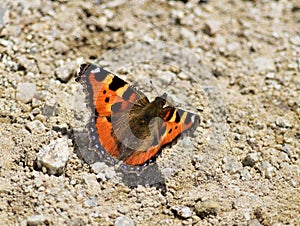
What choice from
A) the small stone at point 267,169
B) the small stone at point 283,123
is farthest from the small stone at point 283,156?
the small stone at point 283,123

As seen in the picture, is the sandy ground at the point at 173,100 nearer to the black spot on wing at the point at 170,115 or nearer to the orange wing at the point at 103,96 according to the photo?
the orange wing at the point at 103,96

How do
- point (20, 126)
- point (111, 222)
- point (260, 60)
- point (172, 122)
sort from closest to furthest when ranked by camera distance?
point (111, 222) < point (172, 122) < point (20, 126) < point (260, 60)

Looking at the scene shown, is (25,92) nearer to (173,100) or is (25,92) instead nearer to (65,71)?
(65,71)

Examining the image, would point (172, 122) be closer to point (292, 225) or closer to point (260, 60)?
point (292, 225)

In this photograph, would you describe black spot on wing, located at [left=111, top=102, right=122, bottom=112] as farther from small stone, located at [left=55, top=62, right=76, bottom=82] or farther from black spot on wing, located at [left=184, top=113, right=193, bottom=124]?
small stone, located at [left=55, top=62, right=76, bottom=82]

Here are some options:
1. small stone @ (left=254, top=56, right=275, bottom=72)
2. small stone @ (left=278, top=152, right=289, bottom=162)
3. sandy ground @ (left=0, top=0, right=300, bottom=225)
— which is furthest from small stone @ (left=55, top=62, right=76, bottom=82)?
small stone @ (left=278, top=152, right=289, bottom=162)

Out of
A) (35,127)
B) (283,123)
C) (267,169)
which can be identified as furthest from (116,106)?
(283,123)

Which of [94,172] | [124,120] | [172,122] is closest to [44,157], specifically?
[94,172]
